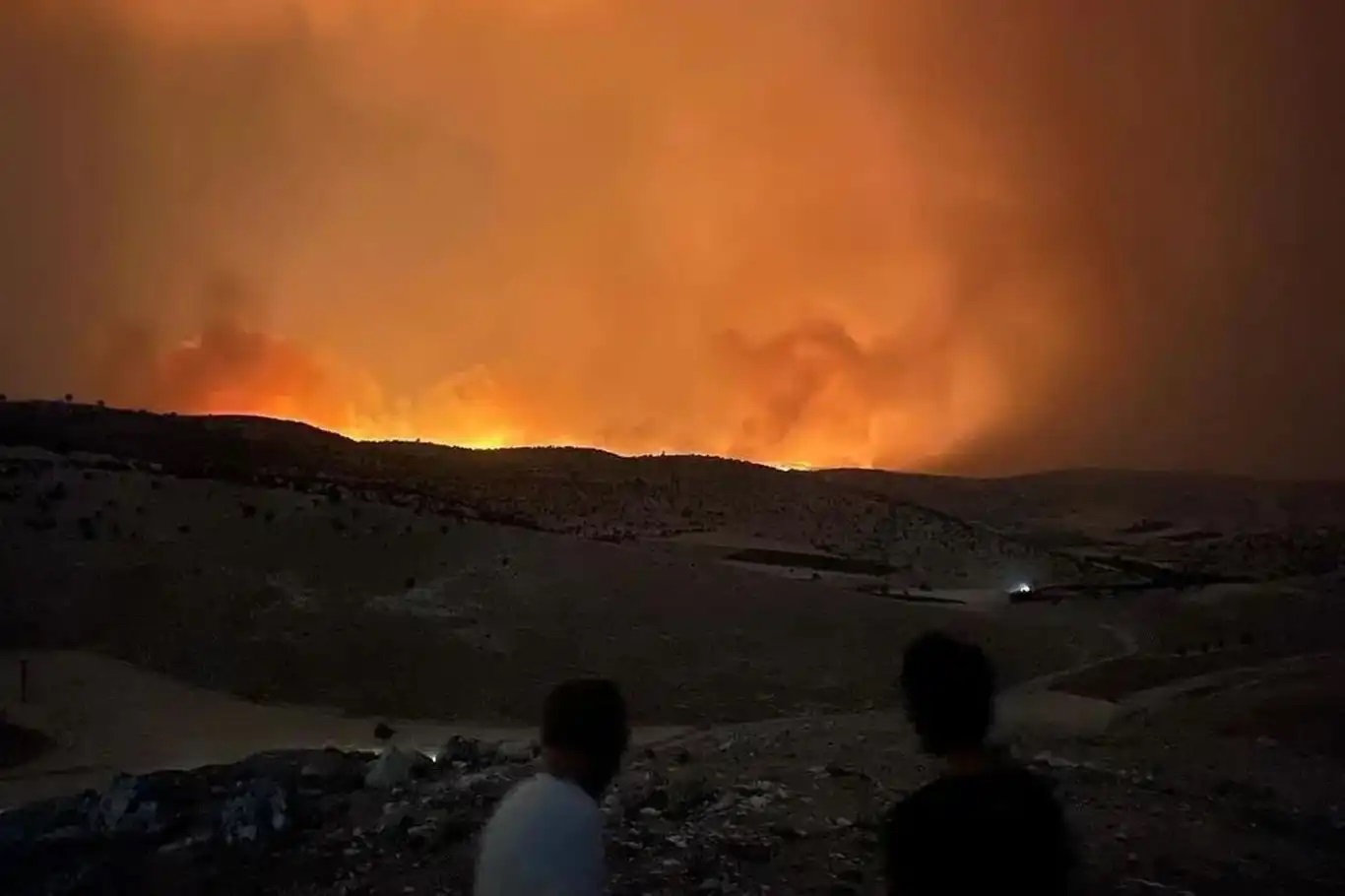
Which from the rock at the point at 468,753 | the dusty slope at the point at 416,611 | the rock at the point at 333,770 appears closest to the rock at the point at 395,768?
the rock at the point at 333,770

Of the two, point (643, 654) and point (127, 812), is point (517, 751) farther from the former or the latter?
point (643, 654)

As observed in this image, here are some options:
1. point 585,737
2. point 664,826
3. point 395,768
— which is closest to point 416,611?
point 395,768

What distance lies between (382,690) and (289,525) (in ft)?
30.9

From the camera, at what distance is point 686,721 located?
1902 cm

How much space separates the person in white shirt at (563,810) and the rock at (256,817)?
8.49 metres

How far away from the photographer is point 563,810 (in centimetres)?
328

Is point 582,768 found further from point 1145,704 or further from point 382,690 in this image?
point 382,690

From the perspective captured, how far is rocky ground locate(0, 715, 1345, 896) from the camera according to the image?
9688 millimetres

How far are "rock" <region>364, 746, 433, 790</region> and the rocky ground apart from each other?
0.07ft

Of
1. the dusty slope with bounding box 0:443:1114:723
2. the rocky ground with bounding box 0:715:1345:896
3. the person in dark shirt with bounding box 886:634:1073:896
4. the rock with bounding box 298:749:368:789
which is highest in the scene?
the dusty slope with bounding box 0:443:1114:723

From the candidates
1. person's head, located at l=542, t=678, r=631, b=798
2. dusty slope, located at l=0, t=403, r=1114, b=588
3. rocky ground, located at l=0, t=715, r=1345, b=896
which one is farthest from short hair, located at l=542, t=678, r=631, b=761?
dusty slope, located at l=0, t=403, r=1114, b=588

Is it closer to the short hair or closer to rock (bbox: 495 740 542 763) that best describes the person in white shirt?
the short hair

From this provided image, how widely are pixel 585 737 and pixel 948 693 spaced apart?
895mm

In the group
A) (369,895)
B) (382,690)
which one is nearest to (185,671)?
(382,690)
